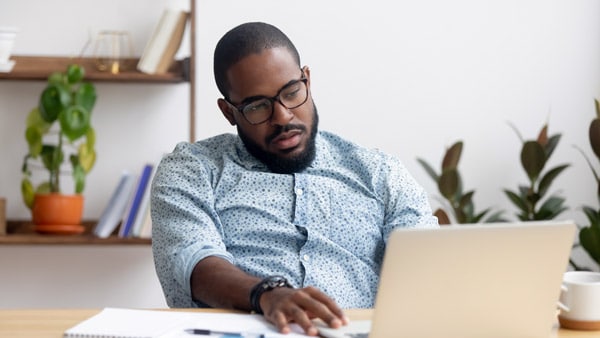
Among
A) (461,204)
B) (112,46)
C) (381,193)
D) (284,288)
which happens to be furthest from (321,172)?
(112,46)

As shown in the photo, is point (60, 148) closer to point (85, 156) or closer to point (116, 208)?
point (85, 156)

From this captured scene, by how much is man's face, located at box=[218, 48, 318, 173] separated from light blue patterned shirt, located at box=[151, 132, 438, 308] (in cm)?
6

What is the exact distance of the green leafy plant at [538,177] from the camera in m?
3.38

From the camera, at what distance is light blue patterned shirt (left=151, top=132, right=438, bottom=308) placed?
2.03 m

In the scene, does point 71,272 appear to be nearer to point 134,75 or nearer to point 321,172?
point 134,75

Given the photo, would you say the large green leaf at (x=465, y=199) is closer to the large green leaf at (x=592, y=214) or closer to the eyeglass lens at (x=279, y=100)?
the large green leaf at (x=592, y=214)

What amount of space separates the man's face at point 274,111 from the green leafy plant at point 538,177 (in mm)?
1445

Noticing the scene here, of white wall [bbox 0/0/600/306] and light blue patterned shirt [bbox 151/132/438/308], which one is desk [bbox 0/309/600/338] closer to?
light blue patterned shirt [bbox 151/132/438/308]

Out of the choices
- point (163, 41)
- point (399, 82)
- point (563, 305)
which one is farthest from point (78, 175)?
point (563, 305)

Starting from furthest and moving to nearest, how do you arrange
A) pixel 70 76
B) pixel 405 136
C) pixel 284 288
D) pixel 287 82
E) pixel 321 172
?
pixel 405 136, pixel 70 76, pixel 321 172, pixel 287 82, pixel 284 288

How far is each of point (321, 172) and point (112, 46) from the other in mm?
1572

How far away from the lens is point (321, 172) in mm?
2188

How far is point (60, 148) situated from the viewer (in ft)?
11.1

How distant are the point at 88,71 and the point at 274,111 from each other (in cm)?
164
